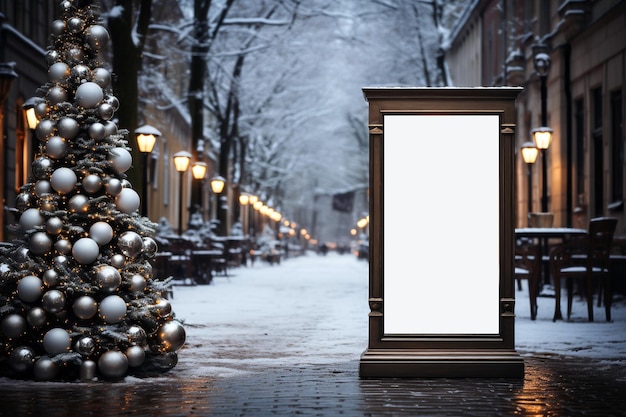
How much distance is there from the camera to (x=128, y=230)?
29.5 ft

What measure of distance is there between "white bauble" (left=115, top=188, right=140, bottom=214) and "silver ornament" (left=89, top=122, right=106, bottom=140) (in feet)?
1.66

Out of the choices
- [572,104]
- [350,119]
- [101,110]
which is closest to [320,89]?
[350,119]

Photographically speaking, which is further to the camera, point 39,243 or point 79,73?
point 79,73

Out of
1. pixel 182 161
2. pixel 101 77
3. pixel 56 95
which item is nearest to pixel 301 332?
pixel 101 77

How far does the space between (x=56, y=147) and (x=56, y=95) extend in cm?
48

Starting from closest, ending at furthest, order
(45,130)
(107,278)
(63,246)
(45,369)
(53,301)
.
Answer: (45,369) → (53,301) → (107,278) → (63,246) → (45,130)

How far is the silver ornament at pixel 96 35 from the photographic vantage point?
9.05 meters

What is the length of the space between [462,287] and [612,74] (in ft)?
45.7

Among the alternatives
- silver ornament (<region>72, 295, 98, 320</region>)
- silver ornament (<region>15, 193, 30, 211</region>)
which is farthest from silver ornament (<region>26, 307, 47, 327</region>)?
silver ornament (<region>15, 193, 30, 211</region>)

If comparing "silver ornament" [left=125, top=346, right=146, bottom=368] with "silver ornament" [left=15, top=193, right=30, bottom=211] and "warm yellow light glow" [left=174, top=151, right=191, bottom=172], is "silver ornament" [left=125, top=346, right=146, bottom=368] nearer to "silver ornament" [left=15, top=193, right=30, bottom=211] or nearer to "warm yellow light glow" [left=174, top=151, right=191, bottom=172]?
"silver ornament" [left=15, top=193, right=30, bottom=211]

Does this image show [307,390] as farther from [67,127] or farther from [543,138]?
[543,138]

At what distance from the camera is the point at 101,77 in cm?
909

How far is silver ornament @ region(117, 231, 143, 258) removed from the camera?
8789mm

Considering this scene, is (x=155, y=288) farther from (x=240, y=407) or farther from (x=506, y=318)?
(x=506, y=318)
